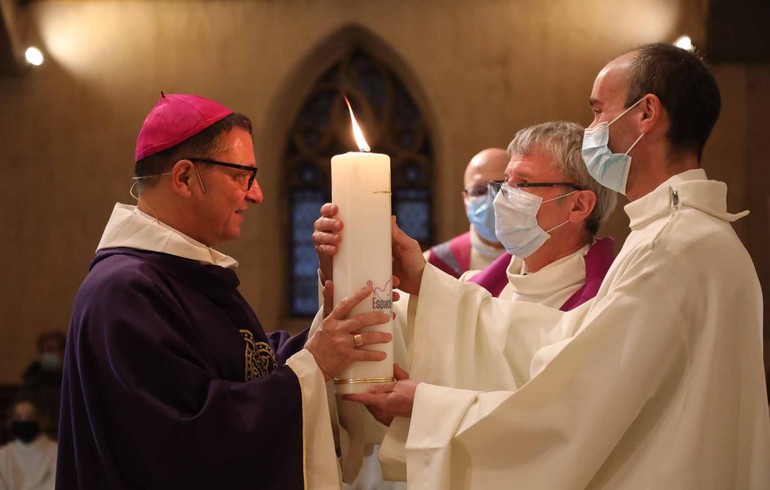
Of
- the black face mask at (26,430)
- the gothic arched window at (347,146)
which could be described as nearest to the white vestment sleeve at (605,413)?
the black face mask at (26,430)

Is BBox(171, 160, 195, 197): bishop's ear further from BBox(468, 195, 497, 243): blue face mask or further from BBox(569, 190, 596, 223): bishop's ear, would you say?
BBox(468, 195, 497, 243): blue face mask

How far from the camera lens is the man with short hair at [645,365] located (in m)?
2.20

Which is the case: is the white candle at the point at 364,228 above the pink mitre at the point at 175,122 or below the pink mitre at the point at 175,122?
below

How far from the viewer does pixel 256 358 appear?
266 cm

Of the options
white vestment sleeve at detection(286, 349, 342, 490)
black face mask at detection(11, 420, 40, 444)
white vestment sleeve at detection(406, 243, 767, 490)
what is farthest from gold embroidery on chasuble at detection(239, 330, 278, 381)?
black face mask at detection(11, 420, 40, 444)

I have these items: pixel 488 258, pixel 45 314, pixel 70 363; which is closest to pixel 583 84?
pixel 488 258

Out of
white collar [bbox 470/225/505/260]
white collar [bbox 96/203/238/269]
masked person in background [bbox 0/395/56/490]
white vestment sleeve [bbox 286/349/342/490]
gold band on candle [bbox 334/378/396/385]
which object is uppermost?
white collar [bbox 96/203/238/269]

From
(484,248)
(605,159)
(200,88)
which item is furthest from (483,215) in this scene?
(200,88)

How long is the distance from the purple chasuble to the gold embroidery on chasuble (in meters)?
0.10

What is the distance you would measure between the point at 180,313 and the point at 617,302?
3.81 feet

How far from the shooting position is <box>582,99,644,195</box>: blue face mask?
2504 mm

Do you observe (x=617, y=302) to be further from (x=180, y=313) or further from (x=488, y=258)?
(x=488, y=258)

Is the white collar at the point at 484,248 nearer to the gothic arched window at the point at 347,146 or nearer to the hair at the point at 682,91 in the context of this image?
the hair at the point at 682,91

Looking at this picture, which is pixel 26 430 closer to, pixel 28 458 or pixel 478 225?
pixel 28 458
